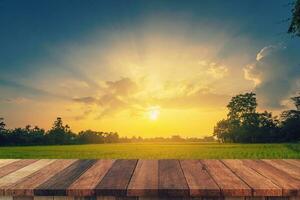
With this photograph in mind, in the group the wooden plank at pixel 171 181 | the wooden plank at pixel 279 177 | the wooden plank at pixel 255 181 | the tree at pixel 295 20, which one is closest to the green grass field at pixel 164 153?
the tree at pixel 295 20

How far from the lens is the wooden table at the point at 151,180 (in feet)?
10.1

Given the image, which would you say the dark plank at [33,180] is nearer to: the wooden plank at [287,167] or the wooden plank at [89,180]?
the wooden plank at [89,180]

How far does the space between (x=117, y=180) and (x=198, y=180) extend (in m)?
0.75

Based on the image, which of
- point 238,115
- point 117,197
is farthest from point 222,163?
point 238,115

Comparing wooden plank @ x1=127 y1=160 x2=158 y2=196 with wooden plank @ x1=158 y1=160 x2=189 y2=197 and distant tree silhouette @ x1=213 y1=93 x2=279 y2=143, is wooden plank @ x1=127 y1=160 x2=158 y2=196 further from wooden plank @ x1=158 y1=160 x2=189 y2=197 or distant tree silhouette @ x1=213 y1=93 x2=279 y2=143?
distant tree silhouette @ x1=213 y1=93 x2=279 y2=143

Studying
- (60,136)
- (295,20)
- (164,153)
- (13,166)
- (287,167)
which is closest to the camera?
(287,167)

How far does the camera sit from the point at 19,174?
3.83 metres

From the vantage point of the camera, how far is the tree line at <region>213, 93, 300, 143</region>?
8006 centimetres

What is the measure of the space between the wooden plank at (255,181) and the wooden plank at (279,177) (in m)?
0.06

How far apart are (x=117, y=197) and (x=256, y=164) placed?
1.91 meters

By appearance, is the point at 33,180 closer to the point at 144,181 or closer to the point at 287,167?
the point at 144,181

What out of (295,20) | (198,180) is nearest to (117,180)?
(198,180)

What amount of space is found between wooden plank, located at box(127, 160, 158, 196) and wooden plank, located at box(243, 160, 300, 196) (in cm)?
108

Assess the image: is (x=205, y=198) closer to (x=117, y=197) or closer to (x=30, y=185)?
(x=117, y=197)
